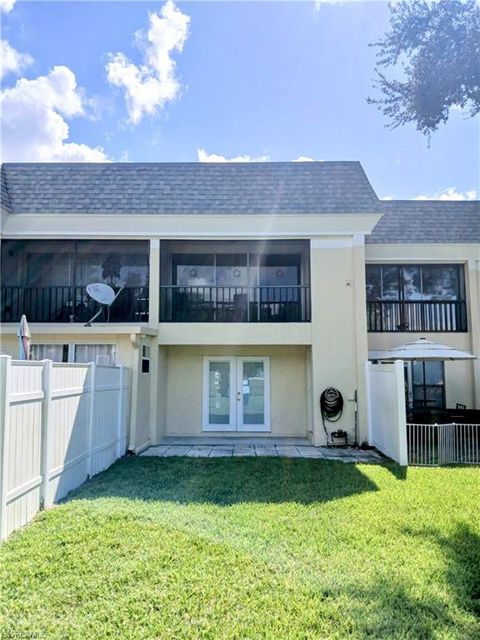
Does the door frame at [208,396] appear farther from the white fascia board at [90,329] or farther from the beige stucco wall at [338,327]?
the white fascia board at [90,329]

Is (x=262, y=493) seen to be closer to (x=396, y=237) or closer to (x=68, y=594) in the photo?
(x=68, y=594)

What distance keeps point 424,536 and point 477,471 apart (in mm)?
4212

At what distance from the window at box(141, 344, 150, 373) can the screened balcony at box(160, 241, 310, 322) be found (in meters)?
1.05

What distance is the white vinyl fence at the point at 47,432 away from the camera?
15.6ft

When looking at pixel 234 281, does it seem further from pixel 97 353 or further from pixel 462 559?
pixel 462 559

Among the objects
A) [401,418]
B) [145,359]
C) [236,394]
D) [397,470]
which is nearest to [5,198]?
[145,359]

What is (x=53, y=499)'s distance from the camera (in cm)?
598

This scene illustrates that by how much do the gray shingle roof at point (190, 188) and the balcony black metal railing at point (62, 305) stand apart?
7.56ft

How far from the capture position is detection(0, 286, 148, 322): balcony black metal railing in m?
12.2

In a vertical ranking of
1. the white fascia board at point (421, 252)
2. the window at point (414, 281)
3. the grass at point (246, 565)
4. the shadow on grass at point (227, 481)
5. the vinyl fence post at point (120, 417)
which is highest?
the white fascia board at point (421, 252)

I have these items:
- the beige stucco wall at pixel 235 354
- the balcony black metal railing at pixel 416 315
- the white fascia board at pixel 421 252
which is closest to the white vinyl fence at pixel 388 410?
the beige stucco wall at pixel 235 354

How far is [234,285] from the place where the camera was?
13.5m

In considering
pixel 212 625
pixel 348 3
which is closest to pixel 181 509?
pixel 212 625

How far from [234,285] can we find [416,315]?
19.8 feet
